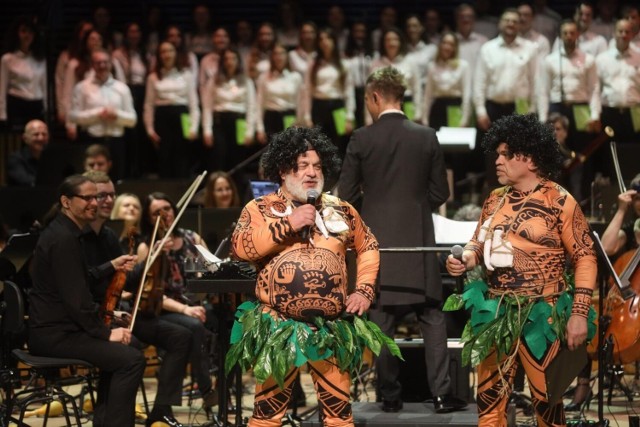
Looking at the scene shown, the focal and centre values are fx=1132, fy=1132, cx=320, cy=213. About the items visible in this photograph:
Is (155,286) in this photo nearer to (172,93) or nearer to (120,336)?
(120,336)

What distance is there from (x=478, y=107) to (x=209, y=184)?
10.2 feet

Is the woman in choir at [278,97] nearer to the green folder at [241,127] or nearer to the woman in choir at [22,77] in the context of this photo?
the green folder at [241,127]

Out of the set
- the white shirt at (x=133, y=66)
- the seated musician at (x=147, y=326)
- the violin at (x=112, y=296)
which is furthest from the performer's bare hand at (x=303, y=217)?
the white shirt at (x=133, y=66)

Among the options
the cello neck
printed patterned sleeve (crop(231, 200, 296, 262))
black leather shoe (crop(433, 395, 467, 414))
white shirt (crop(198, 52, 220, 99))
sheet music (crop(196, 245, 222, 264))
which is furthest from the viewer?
white shirt (crop(198, 52, 220, 99))

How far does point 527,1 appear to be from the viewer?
11.4 metres

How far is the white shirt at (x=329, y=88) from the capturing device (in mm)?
11102

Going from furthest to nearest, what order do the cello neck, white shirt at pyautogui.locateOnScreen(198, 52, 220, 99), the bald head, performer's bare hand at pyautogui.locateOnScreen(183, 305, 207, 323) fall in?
1. white shirt at pyautogui.locateOnScreen(198, 52, 220, 99)
2. the bald head
3. performer's bare hand at pyautogui.locateOnScreen(183, 305, 207, 323)
4. the cello neck

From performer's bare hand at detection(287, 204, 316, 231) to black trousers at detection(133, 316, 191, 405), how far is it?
2.48 metres

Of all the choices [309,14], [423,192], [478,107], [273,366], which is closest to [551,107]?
[478,107]

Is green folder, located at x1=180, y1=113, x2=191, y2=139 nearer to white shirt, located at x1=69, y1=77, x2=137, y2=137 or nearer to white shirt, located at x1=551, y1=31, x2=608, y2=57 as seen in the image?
white shirt, located at x1=69, y1=77, x2=137, y2=137

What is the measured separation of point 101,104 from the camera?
1094 centimetres

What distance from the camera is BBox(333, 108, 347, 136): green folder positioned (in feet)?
35.7

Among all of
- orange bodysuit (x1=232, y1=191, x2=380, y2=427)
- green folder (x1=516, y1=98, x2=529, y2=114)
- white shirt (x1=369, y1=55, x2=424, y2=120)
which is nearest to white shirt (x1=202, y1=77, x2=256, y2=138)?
white shirt (x1=369, y1=55, x2=424, y2=120)

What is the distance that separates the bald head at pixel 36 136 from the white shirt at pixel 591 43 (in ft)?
15.9
